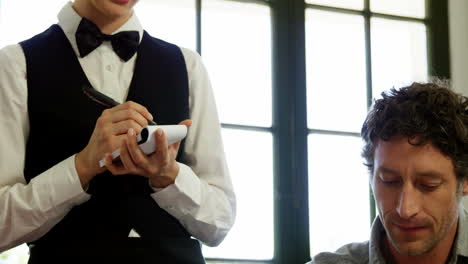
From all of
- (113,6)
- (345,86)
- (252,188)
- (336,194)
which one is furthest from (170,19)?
(113,6)

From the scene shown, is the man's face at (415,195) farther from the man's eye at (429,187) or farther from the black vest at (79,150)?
the black vest at (79,150)

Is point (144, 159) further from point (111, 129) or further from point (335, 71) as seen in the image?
point (335, 71)

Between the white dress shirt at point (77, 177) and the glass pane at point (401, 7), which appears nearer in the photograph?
the white dress shirt at point (77, 177)

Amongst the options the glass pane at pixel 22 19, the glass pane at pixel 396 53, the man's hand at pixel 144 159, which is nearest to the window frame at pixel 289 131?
the glass pane at pixel 396 53

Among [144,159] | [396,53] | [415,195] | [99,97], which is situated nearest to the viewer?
[144,159]

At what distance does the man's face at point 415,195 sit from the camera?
1553 millimetres

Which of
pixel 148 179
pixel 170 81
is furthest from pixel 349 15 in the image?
pixel 148 179

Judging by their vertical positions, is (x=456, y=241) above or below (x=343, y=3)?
below

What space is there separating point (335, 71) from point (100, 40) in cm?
136

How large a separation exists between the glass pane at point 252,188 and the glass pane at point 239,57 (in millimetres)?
64

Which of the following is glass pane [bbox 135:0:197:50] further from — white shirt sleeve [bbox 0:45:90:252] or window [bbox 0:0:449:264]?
white shirt sleeve [bbox 0:45:90:252]

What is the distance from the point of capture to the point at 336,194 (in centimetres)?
259

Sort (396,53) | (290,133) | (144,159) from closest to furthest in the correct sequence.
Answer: (144,159) < (290,133) < (396,53)

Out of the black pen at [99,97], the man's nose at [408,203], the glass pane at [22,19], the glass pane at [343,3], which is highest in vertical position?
the glass pane at [343,3]
